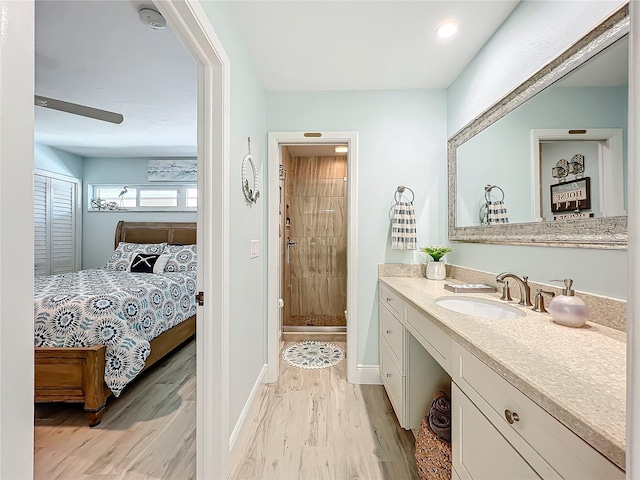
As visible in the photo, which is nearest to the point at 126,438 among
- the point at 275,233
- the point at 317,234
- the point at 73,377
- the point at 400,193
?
the point at 73,377

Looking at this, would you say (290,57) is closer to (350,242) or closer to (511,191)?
(350,242)

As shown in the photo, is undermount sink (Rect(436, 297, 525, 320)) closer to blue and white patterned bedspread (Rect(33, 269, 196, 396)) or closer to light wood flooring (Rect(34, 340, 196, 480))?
light wood flooring (Rect(34, 340, 196, 480))

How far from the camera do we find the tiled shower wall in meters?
4.29

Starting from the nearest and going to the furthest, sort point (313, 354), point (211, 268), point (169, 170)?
1. point (211, 268)
2. point (313, 354)
3. point (169, 170)

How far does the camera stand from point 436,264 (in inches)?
93.8

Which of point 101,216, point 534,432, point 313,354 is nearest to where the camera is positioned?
point 534,432

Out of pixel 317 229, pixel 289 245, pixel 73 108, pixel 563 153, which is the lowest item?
pixel 289 245

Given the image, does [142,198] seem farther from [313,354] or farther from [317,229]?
[313,354]

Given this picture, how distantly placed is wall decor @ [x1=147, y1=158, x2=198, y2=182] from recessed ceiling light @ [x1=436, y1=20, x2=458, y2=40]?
13.0 feet

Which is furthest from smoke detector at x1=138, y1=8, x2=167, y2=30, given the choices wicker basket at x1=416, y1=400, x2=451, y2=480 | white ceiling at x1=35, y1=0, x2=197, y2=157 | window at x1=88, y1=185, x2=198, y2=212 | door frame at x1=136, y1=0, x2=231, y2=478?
window at x1=88, y1=185, x2=198, y2=212

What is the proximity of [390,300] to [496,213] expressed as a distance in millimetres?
874

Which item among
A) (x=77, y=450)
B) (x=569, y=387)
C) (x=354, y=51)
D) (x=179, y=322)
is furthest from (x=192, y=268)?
(x=569, y=387)

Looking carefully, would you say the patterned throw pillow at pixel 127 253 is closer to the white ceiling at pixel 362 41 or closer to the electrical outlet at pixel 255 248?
the electrical outlet at pixel 255 248

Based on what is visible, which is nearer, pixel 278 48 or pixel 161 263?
pixel 278 48
